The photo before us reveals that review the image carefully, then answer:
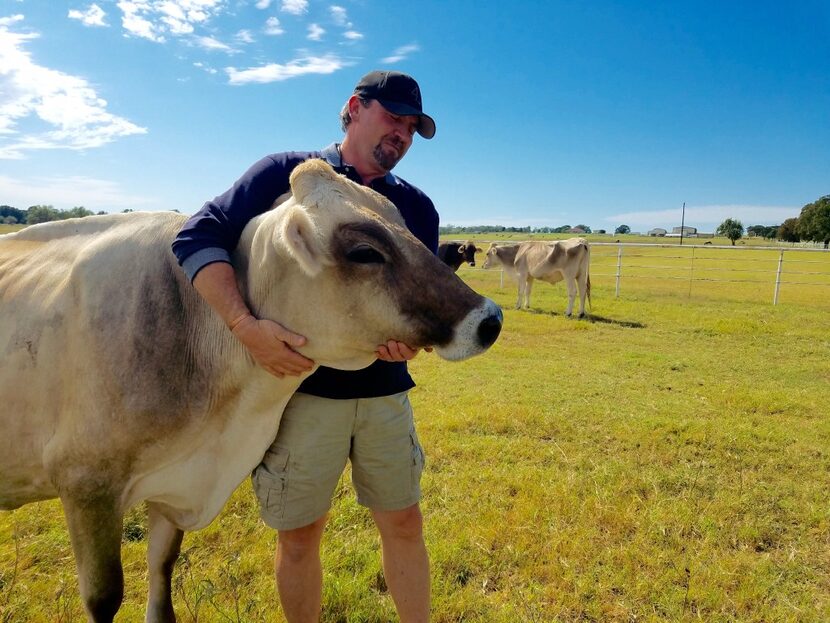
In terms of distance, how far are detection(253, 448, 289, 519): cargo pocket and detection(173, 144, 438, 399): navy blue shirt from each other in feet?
1.17

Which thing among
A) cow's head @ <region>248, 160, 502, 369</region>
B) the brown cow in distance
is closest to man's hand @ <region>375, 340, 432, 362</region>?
cow's head @ <region>248, 160, 502, 369</region>

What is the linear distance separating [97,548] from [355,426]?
119 centimetres

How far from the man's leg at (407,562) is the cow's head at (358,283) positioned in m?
1.05

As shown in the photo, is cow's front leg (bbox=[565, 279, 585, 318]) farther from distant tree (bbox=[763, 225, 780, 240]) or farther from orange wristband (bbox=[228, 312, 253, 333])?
distant tree (bbox=[763, 225, 780, 240])

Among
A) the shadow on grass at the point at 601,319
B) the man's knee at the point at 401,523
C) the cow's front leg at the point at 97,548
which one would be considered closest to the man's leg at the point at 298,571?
the man's knee at the point at 401,523

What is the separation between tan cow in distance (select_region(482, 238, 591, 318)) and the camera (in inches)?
571

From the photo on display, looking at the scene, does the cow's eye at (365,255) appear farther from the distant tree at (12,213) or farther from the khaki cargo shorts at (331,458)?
the distant tree at (12,213)

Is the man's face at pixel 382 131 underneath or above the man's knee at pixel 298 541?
above

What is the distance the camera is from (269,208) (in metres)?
2.46

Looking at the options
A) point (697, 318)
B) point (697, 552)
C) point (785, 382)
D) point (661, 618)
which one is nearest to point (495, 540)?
point (661, 618)

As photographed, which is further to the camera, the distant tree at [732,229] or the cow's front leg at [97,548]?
the distant tree at [732,229]

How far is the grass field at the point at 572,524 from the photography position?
3238 mm

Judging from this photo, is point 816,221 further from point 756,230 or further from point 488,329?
point 488,329

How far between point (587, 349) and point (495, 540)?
7.13m
